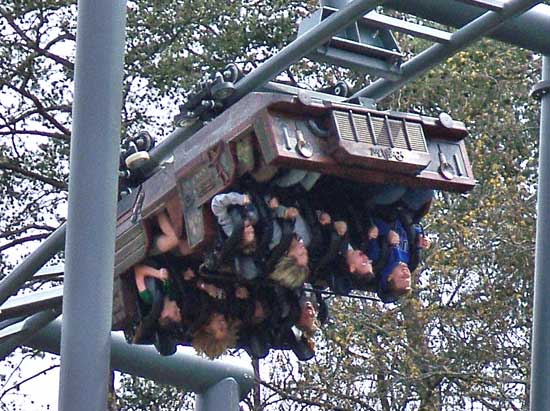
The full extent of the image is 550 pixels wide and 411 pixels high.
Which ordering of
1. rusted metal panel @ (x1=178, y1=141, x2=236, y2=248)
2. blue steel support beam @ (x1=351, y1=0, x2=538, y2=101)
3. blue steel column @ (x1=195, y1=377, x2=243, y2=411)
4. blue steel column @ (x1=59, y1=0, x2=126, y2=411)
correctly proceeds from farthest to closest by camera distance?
blue steel column @ (x1=195, y1=377, x2=243, y2=411) → rusted metal panel @ (x1=178, y1=141, x2=236, y2=248) → blue steel support beam @ (x1=351, y1=0, x2=538, y2=101) → blue steel column @ (x1=59, y1=0, x2=126, y2=411)

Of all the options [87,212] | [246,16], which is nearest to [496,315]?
[246,16]

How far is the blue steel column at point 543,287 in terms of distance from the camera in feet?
22.4

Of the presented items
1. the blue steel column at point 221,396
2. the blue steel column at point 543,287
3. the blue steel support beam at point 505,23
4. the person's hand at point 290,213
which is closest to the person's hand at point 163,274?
the person's hand at point 290,213

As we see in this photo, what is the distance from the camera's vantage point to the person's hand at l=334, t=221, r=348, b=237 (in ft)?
19.5

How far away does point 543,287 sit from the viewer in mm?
6953

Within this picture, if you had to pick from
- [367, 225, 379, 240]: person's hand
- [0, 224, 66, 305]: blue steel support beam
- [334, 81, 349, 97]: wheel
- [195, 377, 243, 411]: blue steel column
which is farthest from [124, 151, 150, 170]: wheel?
[195, 377, 243, 411]: blue steel column

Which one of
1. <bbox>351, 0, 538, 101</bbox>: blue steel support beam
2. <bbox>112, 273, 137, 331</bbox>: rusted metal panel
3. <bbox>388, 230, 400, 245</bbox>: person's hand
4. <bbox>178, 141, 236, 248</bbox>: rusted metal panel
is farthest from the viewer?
<bbox>112, 273, 137, 331</bbox>: rusted metal panel

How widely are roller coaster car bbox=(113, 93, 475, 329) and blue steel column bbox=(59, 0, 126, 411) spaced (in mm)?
376

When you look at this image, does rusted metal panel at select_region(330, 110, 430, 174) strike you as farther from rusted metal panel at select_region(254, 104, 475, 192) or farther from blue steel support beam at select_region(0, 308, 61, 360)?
blue steel support beam at select_region(0, 308, 61, 360)

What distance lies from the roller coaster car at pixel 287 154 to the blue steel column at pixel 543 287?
3.59ft

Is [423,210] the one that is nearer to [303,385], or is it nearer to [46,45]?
[303,385]

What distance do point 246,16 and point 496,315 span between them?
159 inches

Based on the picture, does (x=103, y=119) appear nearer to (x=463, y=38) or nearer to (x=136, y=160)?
(x=136, y=160)

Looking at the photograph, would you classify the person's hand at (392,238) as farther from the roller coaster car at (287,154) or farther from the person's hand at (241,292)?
the person's hand at (241,292)
